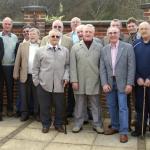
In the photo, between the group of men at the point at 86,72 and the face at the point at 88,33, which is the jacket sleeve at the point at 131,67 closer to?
the group of men at the point at 86,72

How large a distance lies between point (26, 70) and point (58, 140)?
1780 millimetres

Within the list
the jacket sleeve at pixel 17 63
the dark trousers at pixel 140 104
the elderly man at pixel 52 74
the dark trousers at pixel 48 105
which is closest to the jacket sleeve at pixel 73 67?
the elderly man at pixel 52 74

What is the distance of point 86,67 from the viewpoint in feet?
24.1

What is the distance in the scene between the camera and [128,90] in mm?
6973

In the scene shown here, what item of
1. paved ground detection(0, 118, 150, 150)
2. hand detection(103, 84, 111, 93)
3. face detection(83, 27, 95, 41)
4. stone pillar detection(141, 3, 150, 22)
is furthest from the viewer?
stone pillar detection(141, 3, 150, 22)

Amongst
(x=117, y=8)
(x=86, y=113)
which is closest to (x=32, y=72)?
(x=86, y=113)

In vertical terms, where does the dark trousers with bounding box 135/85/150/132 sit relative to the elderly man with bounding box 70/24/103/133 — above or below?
below

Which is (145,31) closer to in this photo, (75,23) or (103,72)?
(103,72)

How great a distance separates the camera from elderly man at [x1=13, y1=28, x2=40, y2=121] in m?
8.12

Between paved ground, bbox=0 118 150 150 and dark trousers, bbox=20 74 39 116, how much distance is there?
0.56 metres

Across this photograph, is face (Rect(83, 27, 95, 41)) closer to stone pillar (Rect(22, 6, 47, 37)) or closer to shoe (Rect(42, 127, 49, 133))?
shoe (Rect(42, 127, 49, 133))

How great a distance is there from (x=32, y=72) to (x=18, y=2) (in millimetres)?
21818

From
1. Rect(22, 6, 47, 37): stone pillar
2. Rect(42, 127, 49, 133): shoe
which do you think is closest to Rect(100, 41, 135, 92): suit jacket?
Rect(42, 127, 49, 133): shoe

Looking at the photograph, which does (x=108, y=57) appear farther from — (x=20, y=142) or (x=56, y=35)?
(x=20, y=142)
